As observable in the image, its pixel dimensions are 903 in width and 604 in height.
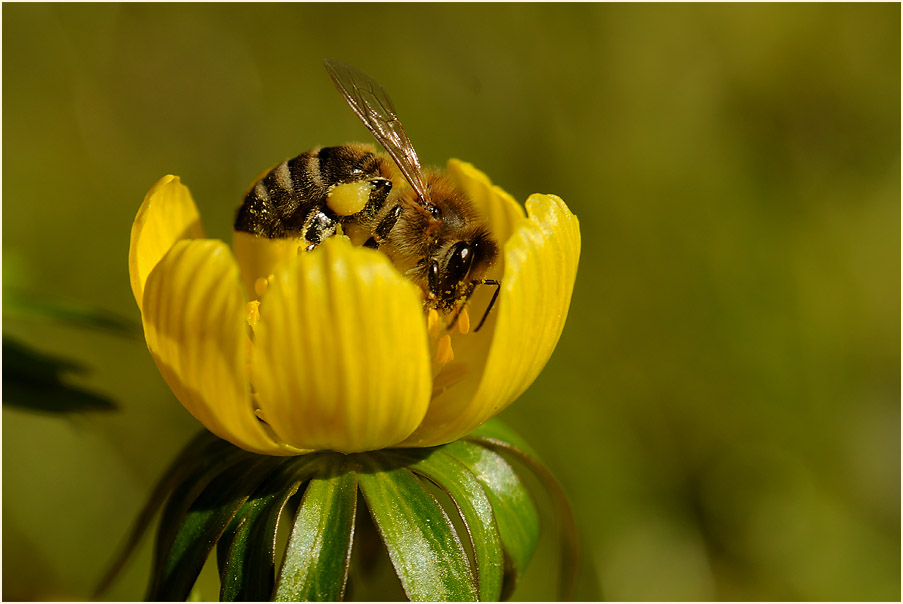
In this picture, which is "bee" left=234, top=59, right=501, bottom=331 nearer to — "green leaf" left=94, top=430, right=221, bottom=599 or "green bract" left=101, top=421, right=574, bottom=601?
"green bract" left=101, top=421, right=574, bottom=601

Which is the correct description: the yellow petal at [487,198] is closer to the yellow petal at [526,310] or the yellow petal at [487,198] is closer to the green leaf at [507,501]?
the yellow petal at [526,310]

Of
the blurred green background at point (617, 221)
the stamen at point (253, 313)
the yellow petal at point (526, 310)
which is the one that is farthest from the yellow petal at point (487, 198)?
the blurred green background at point (617, 221)

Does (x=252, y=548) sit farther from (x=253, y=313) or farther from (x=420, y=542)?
(x=253, y=313)

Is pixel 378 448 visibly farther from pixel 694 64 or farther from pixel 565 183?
pixel 694 64

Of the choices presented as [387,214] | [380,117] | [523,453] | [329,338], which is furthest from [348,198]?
[523,453]

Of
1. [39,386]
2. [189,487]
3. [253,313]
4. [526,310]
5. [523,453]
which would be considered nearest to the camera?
[526,310]

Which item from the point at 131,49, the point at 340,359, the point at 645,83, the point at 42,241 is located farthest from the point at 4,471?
the point at 645,83
